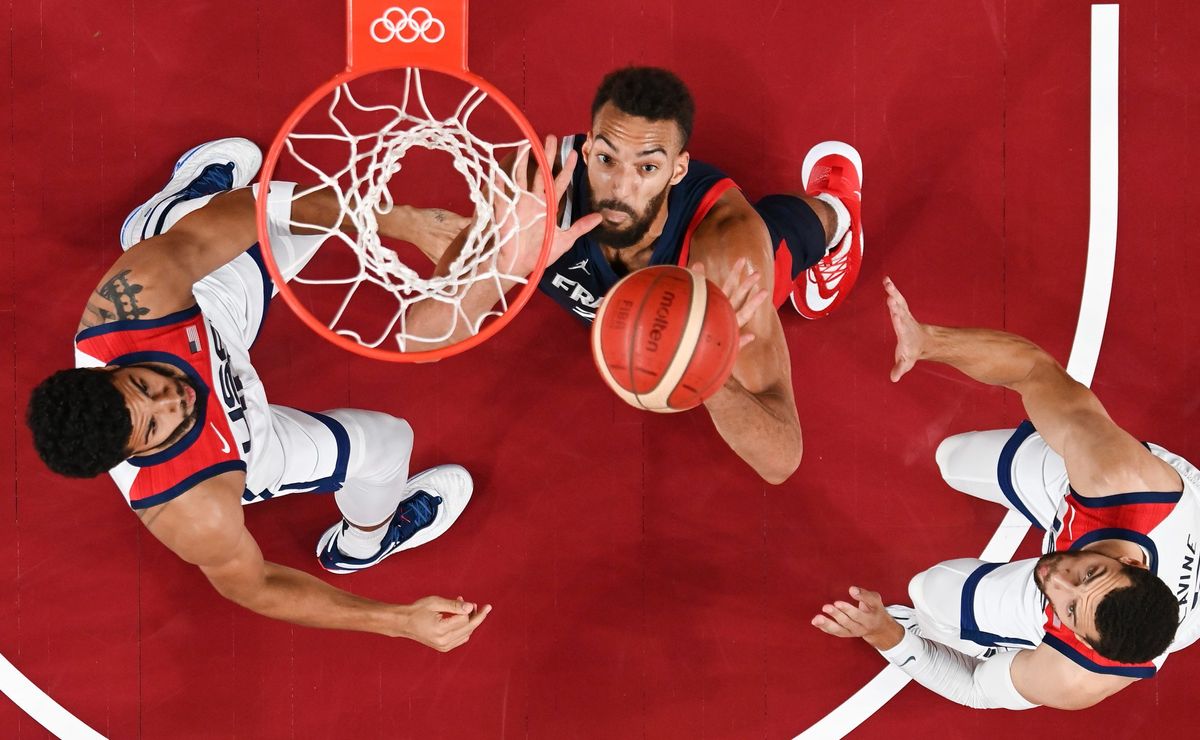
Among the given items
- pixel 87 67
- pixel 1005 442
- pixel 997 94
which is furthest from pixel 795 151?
pixel 87 67

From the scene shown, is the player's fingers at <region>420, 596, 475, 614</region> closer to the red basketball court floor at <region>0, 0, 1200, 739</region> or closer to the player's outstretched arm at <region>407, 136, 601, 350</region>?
the player's outstretched arm at <region>407, 136, 601, 350</region>

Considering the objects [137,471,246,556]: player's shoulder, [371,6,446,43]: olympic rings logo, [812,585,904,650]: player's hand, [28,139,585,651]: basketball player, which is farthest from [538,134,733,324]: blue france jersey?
[812,585,904,650]: player's hand

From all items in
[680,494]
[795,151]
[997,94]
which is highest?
[997,94]

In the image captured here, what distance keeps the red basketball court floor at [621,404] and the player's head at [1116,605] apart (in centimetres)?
123

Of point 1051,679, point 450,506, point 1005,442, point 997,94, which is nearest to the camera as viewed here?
point 1051,679

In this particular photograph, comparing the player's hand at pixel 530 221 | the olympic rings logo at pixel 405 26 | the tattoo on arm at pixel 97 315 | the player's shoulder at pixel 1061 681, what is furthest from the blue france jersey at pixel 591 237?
the player's shoulder at pixel 1061 681

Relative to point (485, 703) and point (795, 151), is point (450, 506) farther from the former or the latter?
point (795, 151)

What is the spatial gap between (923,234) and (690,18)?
1.46 m

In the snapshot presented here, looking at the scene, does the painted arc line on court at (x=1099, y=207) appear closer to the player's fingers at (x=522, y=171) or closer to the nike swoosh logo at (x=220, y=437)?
the player's fingers at (x=522, y=171)

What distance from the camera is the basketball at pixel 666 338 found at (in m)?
2.55

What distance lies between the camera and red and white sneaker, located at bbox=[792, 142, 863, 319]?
385cm

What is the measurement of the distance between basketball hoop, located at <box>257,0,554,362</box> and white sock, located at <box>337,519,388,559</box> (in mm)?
793

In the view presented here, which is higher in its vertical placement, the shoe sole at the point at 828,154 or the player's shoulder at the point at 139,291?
the shoe sole at the point at 828,154

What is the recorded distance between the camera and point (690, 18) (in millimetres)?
4105
